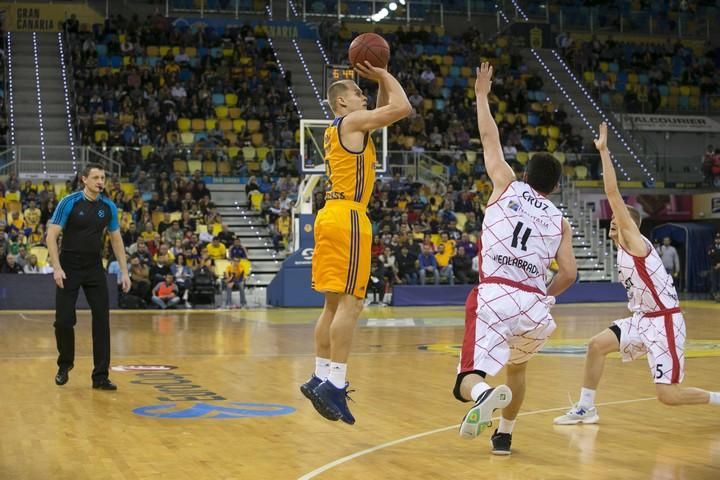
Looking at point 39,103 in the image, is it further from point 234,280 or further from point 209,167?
point 234,280

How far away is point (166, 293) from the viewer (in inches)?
859

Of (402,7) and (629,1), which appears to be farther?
(629,1)

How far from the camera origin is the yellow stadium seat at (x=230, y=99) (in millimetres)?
30188

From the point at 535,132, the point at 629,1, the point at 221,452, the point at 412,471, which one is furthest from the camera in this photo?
Answer: the point at 629,1

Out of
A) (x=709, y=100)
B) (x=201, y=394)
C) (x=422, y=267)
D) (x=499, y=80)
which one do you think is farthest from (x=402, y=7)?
(x=201, y=394)

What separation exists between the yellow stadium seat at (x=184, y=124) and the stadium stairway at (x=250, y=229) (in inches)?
113

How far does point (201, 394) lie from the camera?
8773 millimetres

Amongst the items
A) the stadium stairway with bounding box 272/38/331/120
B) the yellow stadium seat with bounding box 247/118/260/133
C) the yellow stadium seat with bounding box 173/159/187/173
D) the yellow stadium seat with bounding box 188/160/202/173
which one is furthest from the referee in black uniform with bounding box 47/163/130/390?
→ the stadium stairway with bounding box 272/38/331/120

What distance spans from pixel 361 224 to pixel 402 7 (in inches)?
1125

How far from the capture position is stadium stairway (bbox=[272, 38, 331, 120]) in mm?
30750

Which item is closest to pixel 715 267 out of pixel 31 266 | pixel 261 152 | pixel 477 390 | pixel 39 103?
pixel 261 152

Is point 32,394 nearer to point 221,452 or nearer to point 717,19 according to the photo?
point 221,452

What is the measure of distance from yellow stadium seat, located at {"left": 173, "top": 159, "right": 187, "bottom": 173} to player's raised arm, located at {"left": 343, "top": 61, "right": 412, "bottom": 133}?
782 inches

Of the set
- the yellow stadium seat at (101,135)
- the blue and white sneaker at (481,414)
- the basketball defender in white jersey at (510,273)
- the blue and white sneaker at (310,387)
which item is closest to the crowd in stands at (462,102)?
the yellow stadium seat at (101,135)
